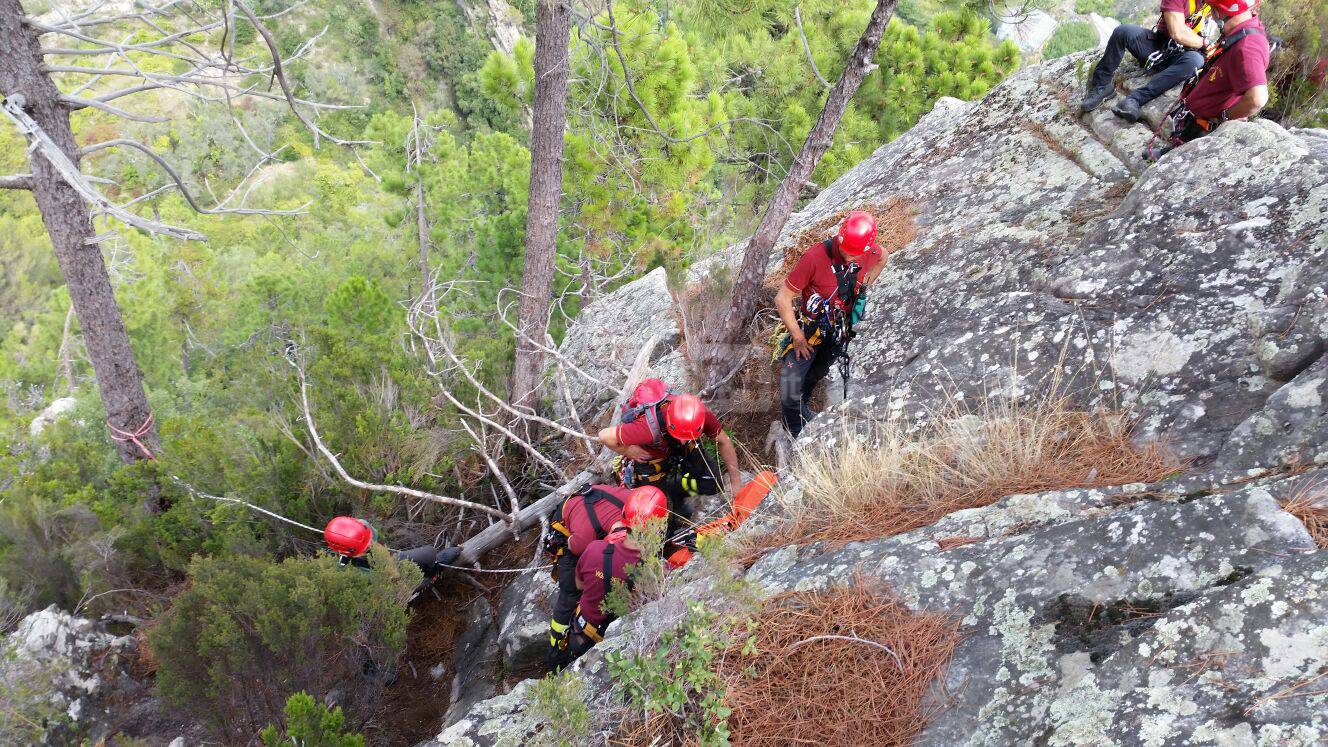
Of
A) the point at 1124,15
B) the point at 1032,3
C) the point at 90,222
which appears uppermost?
the point at 90,222

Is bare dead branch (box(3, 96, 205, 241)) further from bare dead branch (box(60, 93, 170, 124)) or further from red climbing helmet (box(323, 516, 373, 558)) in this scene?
red climbing helmet (box(323, 516, 373, 558))

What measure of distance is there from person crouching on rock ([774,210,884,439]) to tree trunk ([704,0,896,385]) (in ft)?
1.96

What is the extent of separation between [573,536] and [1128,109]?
5015 millimetres

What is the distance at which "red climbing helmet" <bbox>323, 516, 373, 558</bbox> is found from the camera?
4.91m

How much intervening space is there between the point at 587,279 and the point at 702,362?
165 inches

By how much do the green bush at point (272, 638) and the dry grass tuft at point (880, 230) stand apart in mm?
3908

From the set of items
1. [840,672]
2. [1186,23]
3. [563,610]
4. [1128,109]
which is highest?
[1186,23]

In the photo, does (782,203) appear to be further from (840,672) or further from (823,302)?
(840,672)

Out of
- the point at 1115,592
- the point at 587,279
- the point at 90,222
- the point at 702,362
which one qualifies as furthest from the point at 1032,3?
the point at 90,222

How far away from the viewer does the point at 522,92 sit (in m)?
8.49

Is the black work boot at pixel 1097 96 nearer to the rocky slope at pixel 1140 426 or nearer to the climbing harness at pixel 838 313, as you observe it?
the rocky slope at pixel 1140 426

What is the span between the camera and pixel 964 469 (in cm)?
320

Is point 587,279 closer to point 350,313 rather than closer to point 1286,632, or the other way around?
point 350,313

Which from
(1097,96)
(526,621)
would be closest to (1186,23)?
(1097,96)
